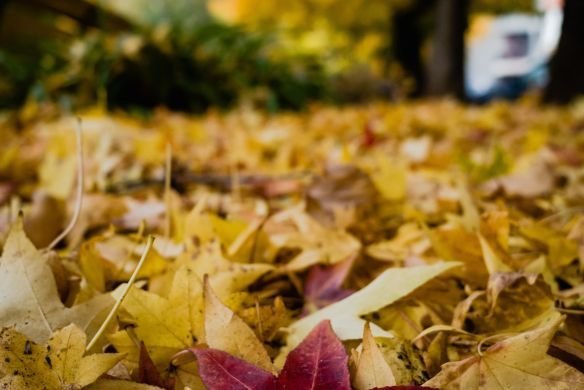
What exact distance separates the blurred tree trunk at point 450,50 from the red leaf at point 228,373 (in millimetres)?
7549

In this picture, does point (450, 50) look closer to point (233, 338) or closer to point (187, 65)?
point (187, 65)

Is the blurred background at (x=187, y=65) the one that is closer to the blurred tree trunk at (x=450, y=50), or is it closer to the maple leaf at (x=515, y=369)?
the blurred tree trunk at (x=450, y=50)

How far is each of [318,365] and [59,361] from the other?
7.6 inches

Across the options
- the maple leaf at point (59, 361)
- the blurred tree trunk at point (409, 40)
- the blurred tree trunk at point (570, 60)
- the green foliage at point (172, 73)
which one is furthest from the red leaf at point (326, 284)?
the blurred tree trunk at point (409, 40)

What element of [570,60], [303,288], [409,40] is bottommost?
[570,60]

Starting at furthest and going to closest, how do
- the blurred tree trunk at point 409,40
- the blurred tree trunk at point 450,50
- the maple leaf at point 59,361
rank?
the blurred tree trunk at point 409,40 → the blurred tree trunk at point 450,50 → the maple leaf at point 59,361

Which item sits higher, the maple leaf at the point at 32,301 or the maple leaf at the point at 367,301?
the maple leaf at the point at 32,301

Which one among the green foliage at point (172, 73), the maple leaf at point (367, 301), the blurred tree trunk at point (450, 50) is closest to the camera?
the maple leaf at point (367, 301)

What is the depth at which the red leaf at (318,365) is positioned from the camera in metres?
0.44

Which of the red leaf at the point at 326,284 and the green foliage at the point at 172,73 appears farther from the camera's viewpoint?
the green foliage at the point at 172,73

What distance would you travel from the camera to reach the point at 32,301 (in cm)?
52

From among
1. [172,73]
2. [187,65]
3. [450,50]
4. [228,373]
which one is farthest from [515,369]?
[450,50]

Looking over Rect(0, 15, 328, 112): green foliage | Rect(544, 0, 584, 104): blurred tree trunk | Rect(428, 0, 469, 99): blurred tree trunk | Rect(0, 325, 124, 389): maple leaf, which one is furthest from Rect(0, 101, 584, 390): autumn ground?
Rect(428, 0, 469, 99): blurred tree trunk

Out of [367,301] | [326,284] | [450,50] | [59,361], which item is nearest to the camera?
[59,361]
